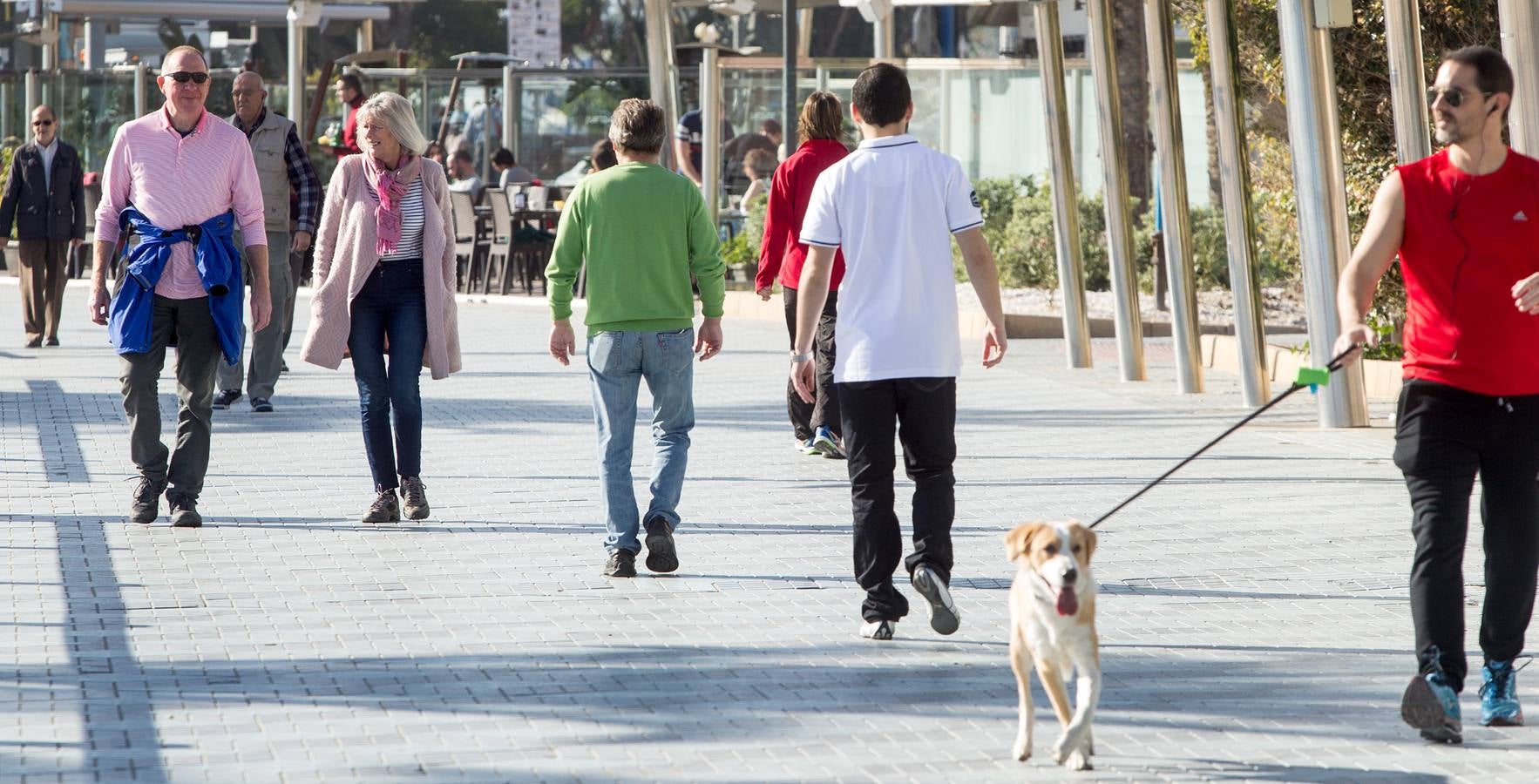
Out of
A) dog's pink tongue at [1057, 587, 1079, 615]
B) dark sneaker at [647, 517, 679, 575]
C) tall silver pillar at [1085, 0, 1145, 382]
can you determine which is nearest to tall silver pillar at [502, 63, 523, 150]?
tall silver pillar at [1085, 0, 1145, 382]

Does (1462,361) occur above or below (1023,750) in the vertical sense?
above

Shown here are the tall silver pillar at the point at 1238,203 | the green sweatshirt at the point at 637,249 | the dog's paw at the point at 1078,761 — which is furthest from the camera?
the tall silver pillar at the point at 1238,203

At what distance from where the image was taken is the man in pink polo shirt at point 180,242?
8.28 meters

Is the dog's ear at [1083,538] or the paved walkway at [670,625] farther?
the paved walkway at [670,625]

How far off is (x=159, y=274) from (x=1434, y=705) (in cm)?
509

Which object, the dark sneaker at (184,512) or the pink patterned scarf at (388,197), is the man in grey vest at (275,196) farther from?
the dark sneaker at (184,512)

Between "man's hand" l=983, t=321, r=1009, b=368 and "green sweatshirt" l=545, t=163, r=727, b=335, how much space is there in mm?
1136

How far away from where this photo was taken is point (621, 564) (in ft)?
24.3

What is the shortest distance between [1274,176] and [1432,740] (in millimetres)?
13475

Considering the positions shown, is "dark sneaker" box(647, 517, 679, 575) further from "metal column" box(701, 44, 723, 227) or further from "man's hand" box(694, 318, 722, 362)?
"metal column" box(701, 44, 723, 227)

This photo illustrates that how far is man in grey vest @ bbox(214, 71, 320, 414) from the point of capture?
37.6 ft

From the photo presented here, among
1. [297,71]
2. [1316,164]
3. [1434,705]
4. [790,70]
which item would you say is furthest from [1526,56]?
[297,71]

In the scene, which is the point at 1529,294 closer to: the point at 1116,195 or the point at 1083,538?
the point at 1083,538

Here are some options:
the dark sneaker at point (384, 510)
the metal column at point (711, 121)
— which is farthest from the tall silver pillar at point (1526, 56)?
the metal column at point (711, 121)
